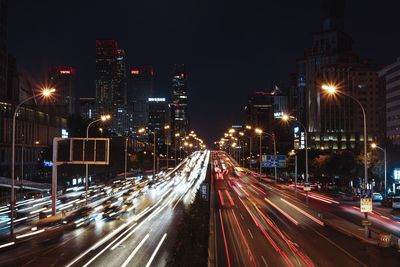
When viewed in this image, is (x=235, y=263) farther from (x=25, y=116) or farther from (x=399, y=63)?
(x=399, y=63)

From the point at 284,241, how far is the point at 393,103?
104385 millimetres

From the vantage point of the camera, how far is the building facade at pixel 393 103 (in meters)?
127

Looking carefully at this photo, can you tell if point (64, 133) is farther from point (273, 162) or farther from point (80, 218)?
point (80, 218)

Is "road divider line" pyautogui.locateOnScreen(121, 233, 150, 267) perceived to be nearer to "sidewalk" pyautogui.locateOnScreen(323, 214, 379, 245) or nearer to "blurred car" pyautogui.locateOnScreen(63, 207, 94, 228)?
"blurred car" pyautogui.locateOnScreen(63, 207, 94, 228)

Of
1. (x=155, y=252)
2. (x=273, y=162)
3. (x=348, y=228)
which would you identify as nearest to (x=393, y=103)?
(x=273, y=162)

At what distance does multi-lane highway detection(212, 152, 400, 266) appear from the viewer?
2945cm

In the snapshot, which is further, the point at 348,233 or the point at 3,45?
the point at 3,45

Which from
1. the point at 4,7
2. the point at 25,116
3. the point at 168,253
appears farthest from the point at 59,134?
the point at 168,253

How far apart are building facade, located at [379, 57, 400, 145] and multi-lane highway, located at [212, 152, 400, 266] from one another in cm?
7769

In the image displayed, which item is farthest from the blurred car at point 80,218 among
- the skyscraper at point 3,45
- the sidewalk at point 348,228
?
the skyscraper at point 3,45

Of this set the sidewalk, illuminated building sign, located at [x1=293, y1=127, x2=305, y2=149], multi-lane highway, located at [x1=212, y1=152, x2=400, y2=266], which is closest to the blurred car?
multi-lane highway, located at [x1=212, y1=152, x2=400, y2=266]

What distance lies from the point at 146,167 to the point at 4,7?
65895mm

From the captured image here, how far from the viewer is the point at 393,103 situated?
129250mm

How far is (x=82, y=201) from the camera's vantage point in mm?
65938
